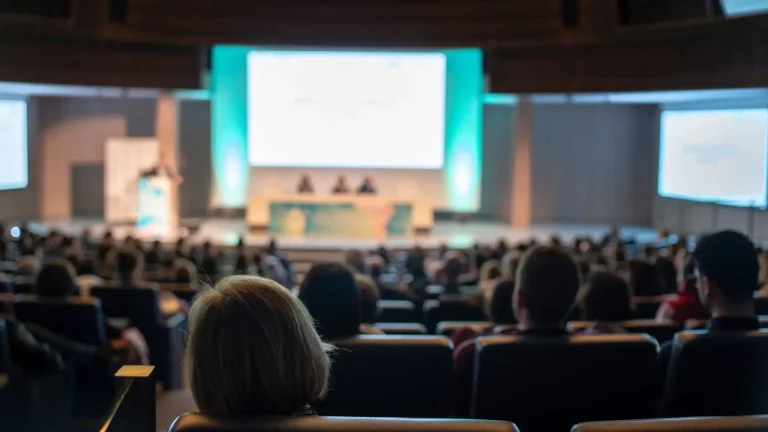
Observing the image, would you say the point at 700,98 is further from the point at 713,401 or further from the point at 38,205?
the point at 38,205

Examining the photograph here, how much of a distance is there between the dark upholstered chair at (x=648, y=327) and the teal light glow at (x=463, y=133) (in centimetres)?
1086

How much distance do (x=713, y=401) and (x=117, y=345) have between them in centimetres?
305

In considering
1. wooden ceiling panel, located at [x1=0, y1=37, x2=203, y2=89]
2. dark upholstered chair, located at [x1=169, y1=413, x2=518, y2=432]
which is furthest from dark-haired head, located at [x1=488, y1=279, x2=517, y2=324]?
wooden ceiling panel, located at [x1=0, y1=37, x2=203, y2=89]

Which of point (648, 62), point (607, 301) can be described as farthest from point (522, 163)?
point (607, 301)

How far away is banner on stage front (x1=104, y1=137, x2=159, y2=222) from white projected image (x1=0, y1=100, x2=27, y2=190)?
5.82 feet

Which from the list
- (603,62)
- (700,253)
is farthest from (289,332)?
(603,62)

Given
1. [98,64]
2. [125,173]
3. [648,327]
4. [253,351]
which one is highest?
[98,64]

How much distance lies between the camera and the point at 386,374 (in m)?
2.39

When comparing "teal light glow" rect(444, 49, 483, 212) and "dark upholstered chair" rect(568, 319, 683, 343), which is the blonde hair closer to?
"dark upholstered chair" rect(568, 319, 683, 343)

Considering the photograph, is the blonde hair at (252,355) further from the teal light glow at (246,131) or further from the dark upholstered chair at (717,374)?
the teal light glow at (246,131)

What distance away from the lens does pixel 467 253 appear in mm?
8680

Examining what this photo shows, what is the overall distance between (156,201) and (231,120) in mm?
2574

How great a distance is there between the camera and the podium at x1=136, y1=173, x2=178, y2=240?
41.1 feet

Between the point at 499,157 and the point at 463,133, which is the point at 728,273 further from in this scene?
the point at 499,157
